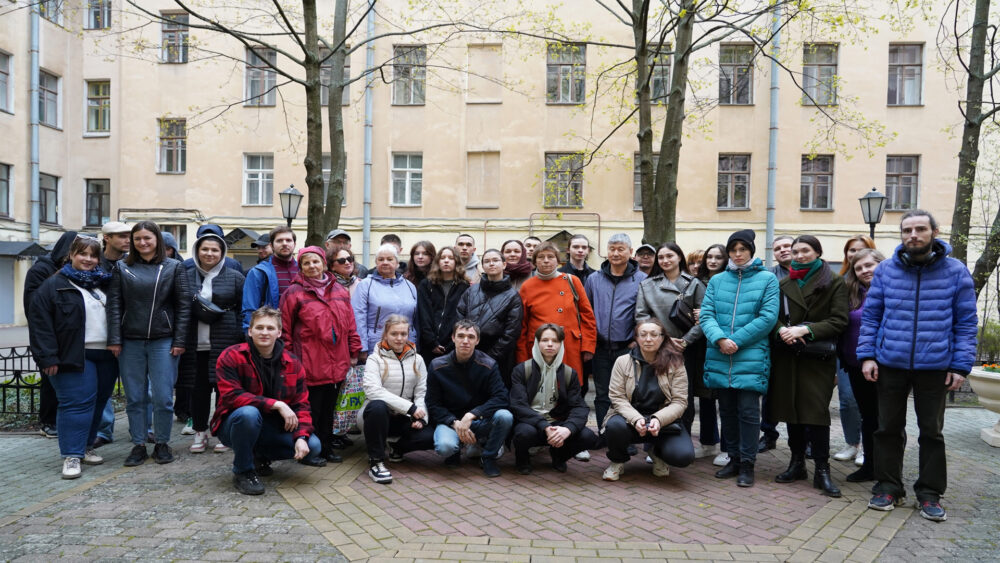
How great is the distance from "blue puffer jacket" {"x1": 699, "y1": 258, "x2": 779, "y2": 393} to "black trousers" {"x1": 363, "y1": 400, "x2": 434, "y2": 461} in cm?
247

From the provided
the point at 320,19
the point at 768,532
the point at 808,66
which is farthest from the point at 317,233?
the point at 808,66

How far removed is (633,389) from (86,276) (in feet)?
15.6

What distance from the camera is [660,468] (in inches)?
216

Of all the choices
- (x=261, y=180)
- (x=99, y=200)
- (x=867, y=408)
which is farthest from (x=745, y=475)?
(x=99, y=200)

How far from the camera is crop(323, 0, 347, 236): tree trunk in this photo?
1026 cm

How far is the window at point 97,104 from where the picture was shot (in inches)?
875

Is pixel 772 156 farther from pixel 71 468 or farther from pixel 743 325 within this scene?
pixel 71 468

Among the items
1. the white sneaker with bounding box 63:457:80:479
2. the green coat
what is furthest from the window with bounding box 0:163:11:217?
the green coat

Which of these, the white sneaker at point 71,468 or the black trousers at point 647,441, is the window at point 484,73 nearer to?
the black trousers at point 647,441

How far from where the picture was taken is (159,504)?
4629mm

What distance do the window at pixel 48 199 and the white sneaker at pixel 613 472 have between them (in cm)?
2299

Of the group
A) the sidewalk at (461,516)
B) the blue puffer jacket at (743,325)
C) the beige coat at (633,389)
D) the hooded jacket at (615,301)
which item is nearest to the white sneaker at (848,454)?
the sidewalk at (461,516)

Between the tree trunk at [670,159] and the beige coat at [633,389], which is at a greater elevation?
the tree trunk at [670,159]

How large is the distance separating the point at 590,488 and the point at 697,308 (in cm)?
192
